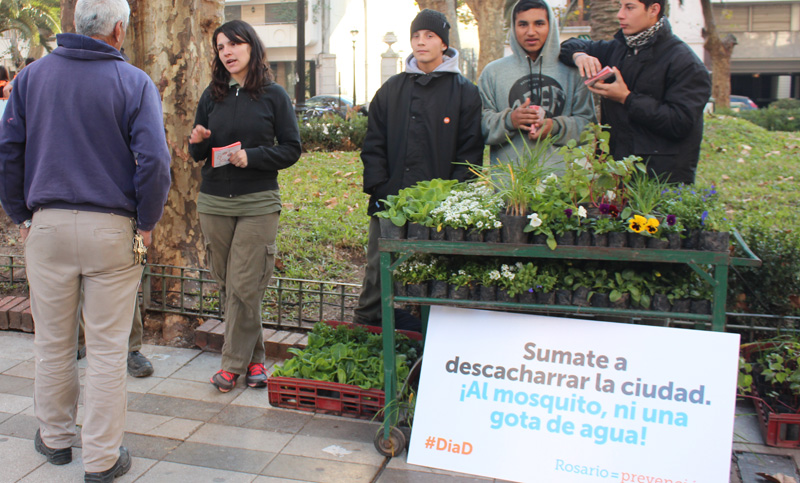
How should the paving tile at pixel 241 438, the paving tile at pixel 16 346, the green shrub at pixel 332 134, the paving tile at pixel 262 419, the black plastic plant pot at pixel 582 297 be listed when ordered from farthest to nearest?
1. the green shrub at pixel 332 134
2. the paving tile at pixel 16 346
3. the paving tile at pixel 262 419
4. the paving tile at pixel 241 438
5. the black plastic plant pot at pixel 582 297

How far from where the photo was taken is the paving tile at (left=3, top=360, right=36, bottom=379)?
14.3 feet

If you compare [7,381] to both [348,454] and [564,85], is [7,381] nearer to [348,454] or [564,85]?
[348,454]

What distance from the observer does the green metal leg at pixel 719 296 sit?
285cm

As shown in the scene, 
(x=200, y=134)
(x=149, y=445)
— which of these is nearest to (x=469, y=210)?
(x=200, y=134)

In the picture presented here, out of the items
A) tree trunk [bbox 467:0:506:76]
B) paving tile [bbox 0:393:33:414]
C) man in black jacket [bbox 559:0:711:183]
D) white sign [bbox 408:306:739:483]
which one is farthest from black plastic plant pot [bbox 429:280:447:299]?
tree trunk [bbox 467:0:506:76]

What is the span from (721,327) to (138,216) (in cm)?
255

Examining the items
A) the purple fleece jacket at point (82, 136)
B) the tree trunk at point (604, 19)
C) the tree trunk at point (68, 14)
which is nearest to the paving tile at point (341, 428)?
the purple fleece jacket at point (82, 136)

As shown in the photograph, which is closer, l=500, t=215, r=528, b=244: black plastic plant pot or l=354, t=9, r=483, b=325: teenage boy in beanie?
l=500, t=215, r=528, b=244: black plastic plant pot

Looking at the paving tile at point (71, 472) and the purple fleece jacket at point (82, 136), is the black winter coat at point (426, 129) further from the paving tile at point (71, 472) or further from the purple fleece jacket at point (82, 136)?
the paving tile at point (71, 472)

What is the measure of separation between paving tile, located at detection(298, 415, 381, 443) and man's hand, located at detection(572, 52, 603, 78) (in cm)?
217

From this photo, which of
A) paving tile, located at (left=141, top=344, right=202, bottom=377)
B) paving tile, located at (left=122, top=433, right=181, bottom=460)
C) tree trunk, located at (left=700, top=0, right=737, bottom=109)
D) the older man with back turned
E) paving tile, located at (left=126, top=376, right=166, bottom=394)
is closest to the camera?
the older man with back turned

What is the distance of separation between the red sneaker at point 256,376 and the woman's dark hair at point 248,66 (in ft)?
5.26

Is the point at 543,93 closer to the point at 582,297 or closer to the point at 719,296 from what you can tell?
the point at 582,297

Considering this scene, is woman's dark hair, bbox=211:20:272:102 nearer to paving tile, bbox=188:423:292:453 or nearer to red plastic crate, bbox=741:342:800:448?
paving tile, bbox=188:423:292:453
